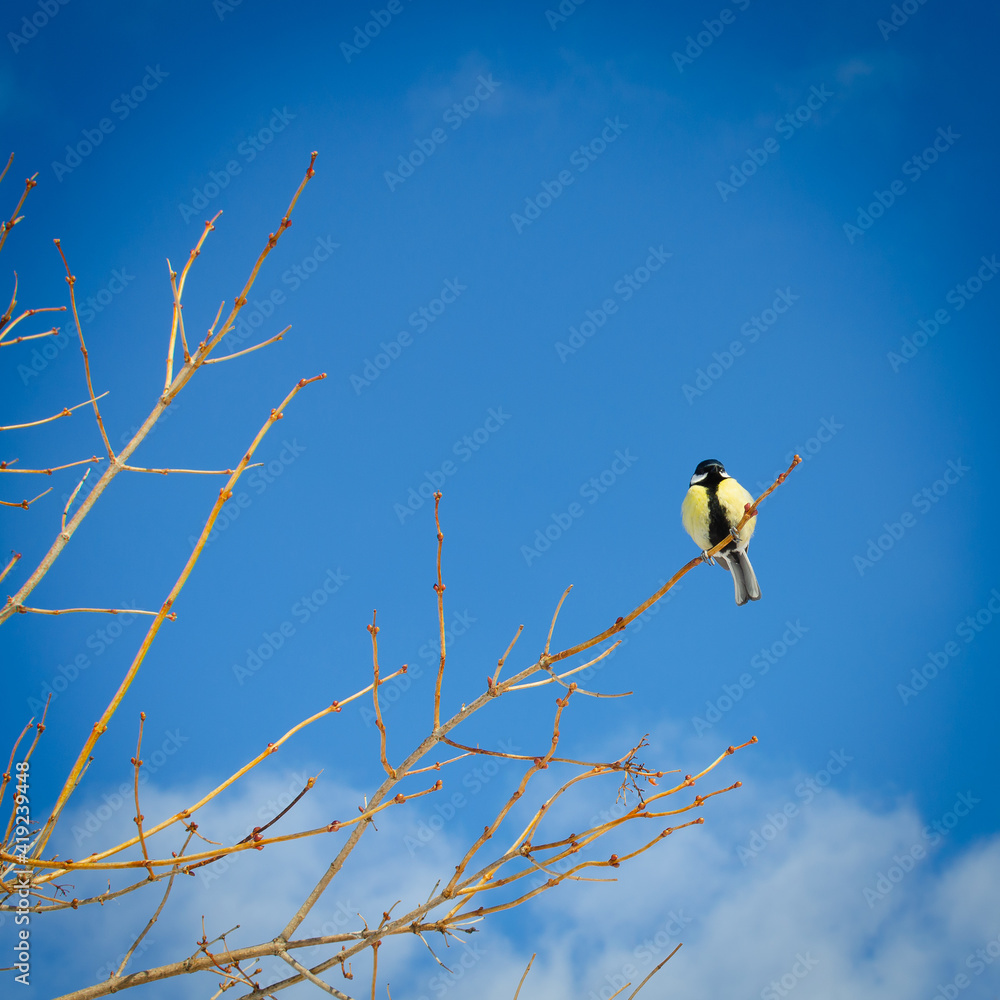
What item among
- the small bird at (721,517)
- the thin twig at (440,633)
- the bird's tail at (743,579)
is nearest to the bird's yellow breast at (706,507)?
the small bird at (721,517)

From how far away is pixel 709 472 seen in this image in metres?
5.61

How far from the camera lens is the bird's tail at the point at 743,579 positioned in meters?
5.22

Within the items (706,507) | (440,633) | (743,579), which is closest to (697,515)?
(706,507)

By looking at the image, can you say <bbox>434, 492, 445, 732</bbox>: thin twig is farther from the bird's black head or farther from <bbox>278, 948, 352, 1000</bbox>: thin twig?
the bird's black head

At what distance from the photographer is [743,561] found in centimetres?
520

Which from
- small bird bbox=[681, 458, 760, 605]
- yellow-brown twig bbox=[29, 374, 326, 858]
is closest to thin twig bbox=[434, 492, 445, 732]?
yellow-brown twig bbox=[29, 374, 326, 858]

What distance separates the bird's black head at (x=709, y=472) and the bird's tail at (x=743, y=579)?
70cm

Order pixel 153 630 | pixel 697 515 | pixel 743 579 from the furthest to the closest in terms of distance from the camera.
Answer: pixel 697 515 → pixel 743 579 → pixel 153 630

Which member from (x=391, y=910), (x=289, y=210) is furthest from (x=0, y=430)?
(x=391, y=910)

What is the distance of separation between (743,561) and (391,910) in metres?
3.88

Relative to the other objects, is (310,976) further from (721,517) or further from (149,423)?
(721,517)

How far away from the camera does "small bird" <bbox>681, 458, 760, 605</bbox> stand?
522 cm

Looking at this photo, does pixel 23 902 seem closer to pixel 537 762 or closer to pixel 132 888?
pixel 132 888

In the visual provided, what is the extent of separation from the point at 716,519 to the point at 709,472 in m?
0.48
